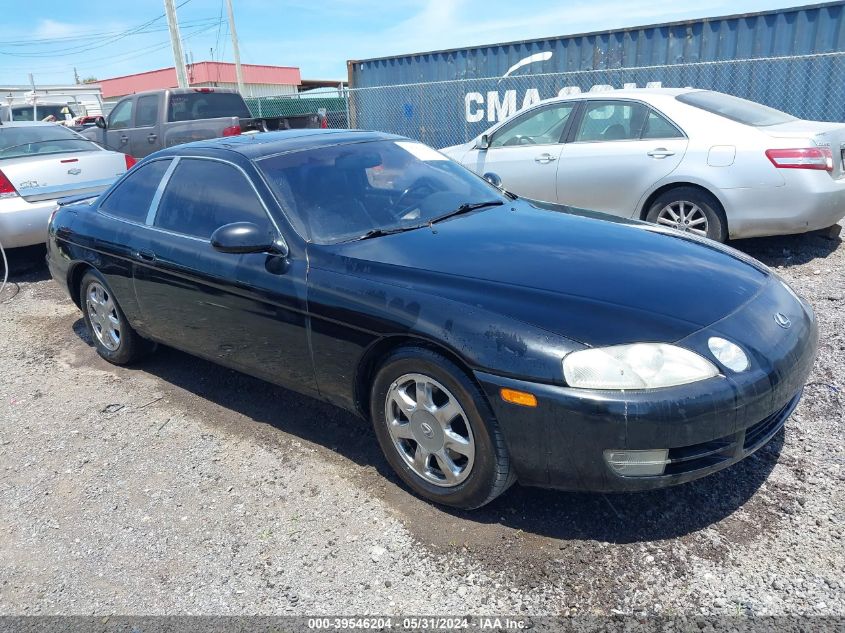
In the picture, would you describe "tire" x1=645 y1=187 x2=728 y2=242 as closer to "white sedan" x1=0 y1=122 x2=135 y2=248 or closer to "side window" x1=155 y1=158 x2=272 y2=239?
"side window" x1=155 y1=158 x2=272 y2=239

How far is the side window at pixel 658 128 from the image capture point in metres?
6.04

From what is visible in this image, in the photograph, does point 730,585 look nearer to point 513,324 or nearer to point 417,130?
point 513,324

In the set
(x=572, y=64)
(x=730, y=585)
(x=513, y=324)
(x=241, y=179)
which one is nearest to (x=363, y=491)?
(x=513, y=324)

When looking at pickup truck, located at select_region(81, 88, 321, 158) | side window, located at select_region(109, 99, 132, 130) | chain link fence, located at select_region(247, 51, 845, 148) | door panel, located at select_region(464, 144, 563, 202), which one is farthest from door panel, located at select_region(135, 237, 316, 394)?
side window, located at select_region(109, 99, 132, 130)

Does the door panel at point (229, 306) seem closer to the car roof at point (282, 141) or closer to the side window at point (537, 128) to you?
the car roof at point (282, 141)

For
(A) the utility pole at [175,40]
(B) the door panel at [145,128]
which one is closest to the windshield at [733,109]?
(B) the door panel at [145,128]

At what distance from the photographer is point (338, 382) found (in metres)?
3.15

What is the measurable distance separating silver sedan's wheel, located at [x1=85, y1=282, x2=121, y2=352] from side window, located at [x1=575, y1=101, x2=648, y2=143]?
4524 millimetres

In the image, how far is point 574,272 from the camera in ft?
9.33

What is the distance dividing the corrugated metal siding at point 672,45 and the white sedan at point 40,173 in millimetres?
7954

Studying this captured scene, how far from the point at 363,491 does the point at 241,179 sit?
178 centimetres

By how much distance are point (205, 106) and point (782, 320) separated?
1067 cm

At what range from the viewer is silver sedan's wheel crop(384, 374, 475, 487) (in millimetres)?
2734

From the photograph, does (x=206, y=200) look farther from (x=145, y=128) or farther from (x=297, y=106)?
(x=297, y=106)
